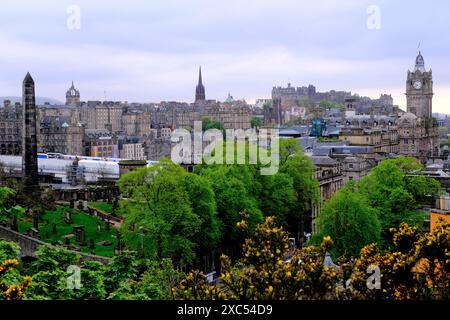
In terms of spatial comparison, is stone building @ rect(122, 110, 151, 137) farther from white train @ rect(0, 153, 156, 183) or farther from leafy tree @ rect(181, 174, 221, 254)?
leafy tree @ rect(181, 174, 221, 254)

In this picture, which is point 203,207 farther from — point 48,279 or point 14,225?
point 48,279

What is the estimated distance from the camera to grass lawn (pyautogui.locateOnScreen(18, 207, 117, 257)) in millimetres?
43688

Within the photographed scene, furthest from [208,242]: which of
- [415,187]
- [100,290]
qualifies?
[100,290]

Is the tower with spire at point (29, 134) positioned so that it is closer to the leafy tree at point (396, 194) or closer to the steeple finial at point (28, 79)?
the steeple finial at point (28, 79)

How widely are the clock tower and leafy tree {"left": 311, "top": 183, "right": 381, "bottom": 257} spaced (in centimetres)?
10080

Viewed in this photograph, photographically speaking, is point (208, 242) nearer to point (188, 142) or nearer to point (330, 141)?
point (330, 141)

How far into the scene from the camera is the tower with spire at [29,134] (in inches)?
2175

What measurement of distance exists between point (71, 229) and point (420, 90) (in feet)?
344

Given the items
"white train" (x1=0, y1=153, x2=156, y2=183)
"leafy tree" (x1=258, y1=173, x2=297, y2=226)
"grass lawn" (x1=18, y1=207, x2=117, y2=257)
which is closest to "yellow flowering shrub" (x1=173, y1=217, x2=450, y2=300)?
"grass lawn" (x1=18, y1=207, x2=117, y2=257)

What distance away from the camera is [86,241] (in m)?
44.7

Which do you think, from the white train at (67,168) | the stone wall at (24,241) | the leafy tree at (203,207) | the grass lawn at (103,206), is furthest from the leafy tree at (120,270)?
the white train at (67,168)

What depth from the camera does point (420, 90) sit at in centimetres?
13825

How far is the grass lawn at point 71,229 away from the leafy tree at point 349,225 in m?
12.9

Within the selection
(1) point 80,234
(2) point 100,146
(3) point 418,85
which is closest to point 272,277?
(1) point 80,234
